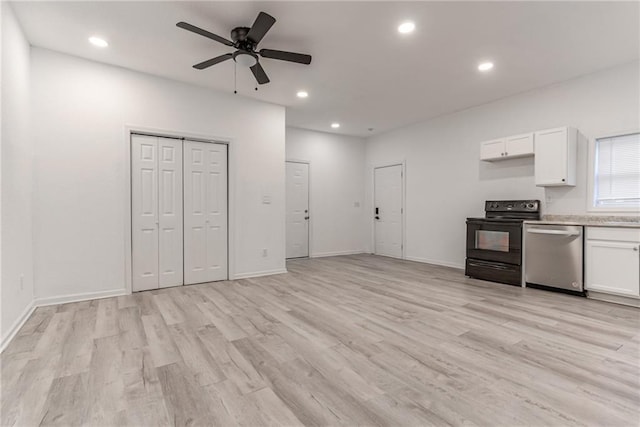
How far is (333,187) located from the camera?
730 centimetres

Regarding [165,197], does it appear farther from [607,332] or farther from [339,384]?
[607,332]

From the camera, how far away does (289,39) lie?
3.22 metres

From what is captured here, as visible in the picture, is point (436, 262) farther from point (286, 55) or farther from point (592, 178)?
point (286, 55)

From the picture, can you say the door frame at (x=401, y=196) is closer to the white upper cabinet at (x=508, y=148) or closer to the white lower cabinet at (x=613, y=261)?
the white upper cabinet at (x=508, y=148)

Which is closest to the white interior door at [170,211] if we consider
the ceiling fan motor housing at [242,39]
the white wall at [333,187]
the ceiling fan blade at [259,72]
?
the ceiling fan blade at [259,72]

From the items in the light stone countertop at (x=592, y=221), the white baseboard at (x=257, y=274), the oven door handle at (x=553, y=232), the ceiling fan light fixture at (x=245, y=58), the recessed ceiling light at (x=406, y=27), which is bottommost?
the white baseboard at (x=257, y=274)

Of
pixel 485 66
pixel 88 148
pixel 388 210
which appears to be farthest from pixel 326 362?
pixel 388 210

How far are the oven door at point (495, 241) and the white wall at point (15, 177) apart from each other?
18.4 feet

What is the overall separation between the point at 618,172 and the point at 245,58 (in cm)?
478

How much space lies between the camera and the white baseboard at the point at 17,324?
95.7 inches

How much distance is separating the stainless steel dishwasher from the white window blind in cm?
67

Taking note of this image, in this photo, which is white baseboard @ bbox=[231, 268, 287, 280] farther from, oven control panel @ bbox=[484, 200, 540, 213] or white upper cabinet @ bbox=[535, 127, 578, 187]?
white upper cabinet @ bbox=[535, 127, 578, 187]

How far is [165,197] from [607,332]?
5140 millimetres

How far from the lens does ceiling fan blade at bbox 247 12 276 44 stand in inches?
98.0
